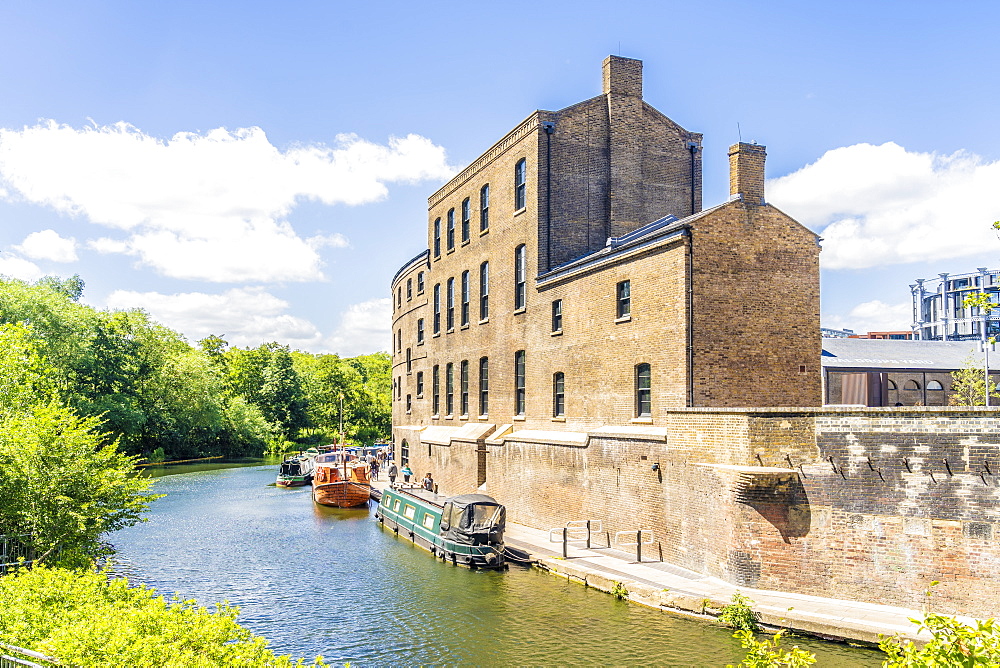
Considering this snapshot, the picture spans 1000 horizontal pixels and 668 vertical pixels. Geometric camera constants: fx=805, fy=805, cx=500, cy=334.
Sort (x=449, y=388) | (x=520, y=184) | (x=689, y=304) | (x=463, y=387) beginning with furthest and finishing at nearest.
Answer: (x=449, y=388) → (x=463, y=387) → (x=520, y=184) → (x=689, y=304)

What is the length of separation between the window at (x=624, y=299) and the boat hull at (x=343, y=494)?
18.5 meters

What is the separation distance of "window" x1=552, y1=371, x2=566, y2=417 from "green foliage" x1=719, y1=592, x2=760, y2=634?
11.2 m

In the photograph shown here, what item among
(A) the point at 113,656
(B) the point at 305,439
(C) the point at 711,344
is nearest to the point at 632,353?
(C) the point at 711,344

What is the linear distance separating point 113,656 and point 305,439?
77.2 metres

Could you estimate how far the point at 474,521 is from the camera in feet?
74.5

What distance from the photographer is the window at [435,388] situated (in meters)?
38.5

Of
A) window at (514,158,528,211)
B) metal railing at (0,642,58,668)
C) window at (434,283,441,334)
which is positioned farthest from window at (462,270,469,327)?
metal railing at (0,642,58,668)

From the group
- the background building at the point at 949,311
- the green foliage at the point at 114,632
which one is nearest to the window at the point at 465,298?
the green foliage at the point at 114,632

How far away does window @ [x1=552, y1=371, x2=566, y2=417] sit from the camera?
86.3ft

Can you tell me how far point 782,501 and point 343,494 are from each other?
23923mm

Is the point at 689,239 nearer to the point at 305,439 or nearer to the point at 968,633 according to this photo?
the point at 968,633

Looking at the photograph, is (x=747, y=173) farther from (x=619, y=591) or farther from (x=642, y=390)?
(x=619, y=591)

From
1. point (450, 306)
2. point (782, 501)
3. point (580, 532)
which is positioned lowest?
point (580, 532)

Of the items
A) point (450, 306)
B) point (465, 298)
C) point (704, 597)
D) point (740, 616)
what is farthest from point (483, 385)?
point (740, 616)
